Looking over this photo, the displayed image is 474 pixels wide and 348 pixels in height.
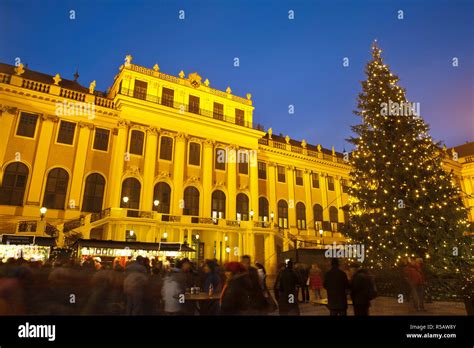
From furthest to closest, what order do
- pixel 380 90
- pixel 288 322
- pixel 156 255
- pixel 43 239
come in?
pixel 156 255 < pixel 43 239 < pixel 380 90 < pixel 288 322

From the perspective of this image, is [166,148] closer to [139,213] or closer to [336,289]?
[139,213]

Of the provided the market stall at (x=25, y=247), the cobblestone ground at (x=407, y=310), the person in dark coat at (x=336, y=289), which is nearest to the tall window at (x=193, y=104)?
the market stall at (x=25, y=247)

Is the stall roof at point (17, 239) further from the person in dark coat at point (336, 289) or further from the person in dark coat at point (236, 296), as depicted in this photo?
the person in dark coat at point (336, 289)

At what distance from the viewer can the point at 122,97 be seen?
2712 centimetres

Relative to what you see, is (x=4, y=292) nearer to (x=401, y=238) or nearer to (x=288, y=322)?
(x=288, y=322)

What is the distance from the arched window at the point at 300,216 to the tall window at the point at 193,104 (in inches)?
655

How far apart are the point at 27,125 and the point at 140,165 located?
9205mm

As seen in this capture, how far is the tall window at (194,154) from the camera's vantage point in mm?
30453

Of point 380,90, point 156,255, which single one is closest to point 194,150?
point 156,255

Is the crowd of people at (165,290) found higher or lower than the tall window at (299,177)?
lower

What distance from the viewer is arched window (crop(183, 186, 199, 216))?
28906mm

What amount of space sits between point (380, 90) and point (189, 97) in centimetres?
1929

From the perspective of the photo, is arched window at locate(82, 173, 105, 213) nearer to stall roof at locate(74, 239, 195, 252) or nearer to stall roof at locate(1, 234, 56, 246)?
stall roof at locate(1, 234, 56, 246)

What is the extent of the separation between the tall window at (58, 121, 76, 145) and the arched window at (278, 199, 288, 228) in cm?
2249
